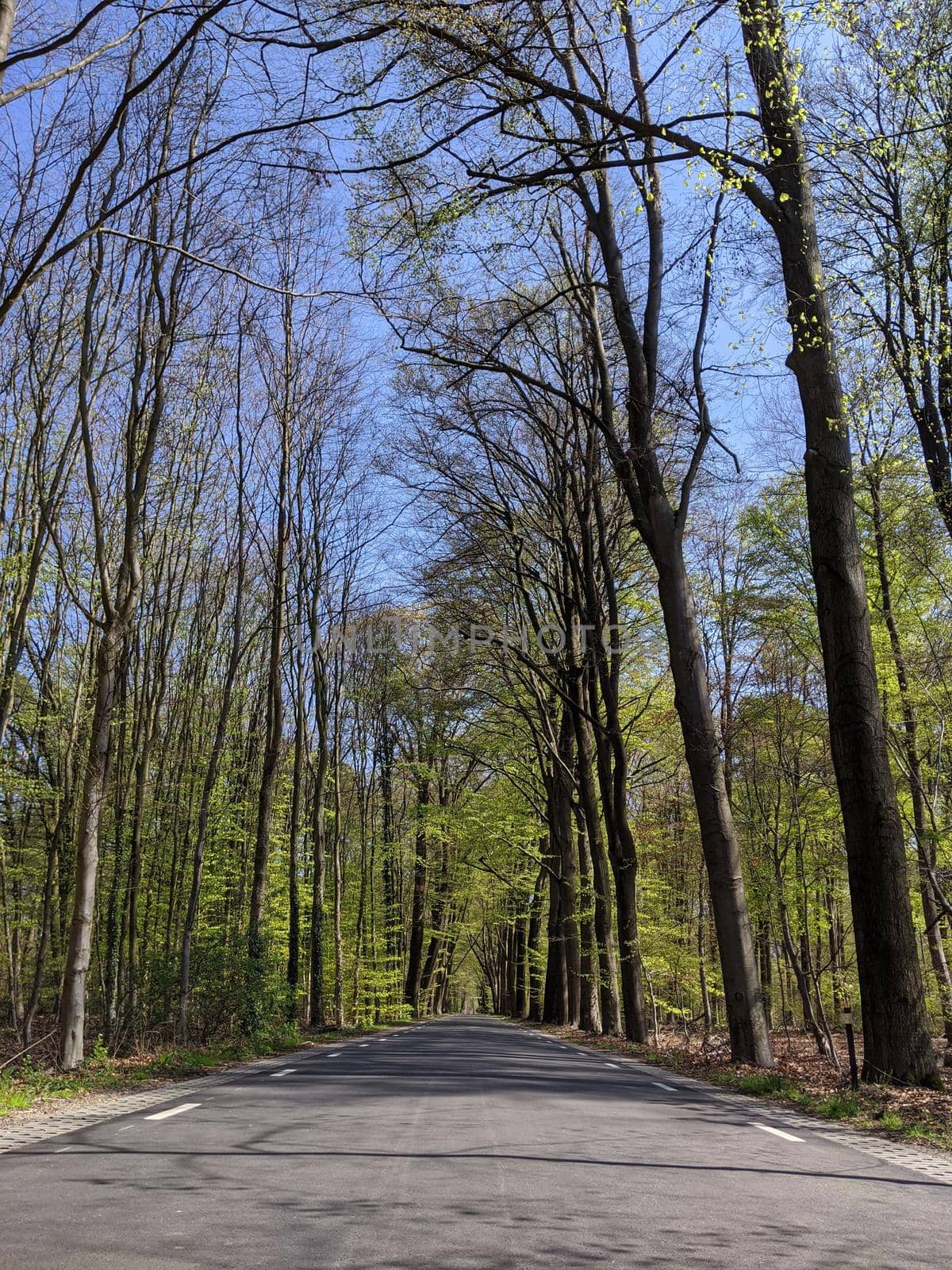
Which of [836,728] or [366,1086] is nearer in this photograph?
[366,1086]

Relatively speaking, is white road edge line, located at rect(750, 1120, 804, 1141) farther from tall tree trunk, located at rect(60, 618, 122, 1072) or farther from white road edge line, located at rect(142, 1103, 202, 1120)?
tall tree trunk, located at rect(60, 618, 122, 1072)

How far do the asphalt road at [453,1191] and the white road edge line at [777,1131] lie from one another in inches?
1.2

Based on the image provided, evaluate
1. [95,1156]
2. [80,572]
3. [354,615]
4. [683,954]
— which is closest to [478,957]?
[683,954]

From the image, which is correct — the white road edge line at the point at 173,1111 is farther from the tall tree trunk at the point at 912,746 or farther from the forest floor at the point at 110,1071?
the tall tree trunk at the point at 912,746

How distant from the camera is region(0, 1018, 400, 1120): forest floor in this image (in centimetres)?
891

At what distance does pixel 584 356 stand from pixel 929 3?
921cm

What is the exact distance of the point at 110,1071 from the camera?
37.0 feet

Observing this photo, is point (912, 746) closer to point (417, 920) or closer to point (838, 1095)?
point (838, 1095)

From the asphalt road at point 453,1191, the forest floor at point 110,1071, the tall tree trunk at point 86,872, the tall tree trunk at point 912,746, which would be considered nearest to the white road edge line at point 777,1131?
the asphalt road at point 453,1191

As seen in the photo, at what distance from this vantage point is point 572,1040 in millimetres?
20969

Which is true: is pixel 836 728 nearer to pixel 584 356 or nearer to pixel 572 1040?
pixel 584 356

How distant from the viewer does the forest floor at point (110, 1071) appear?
8.91m

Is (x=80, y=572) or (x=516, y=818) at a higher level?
(x=80, y=572)

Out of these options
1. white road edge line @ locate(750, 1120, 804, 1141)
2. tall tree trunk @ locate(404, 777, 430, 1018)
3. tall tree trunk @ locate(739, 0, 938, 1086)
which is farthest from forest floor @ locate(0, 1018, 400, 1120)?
tall tree trunk @ locate(404, 777, 430, 1018)
